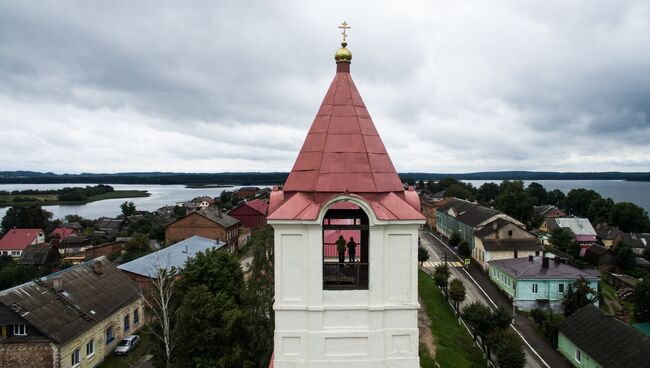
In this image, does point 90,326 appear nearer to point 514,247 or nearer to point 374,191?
point 374,191

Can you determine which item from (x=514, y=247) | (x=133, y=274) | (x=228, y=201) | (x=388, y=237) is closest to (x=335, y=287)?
(x=388, y=237)

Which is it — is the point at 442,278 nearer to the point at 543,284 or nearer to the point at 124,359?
the point at 543,284

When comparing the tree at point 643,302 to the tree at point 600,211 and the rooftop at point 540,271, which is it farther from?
the tree at point 600,211

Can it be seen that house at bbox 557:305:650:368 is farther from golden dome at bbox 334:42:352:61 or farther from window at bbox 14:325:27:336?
window at bbox 14:325:27:336

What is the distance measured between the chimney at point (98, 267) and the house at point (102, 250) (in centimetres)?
3501

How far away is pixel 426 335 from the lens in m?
29.9

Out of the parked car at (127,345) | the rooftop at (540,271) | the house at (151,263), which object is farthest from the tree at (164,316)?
the rooftop at (540,271)

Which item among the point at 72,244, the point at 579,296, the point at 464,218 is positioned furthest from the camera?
the point at 72,244

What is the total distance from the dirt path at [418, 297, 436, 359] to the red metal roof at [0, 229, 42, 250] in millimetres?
72057

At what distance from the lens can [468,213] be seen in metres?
70.0

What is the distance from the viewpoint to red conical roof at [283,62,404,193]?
971 centimetres

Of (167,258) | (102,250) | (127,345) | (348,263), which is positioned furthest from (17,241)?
(348,263)

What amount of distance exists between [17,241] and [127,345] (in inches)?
2365

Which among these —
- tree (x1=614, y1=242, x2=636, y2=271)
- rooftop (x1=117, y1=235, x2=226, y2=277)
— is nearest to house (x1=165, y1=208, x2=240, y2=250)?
rooftop (x1=117, y1=235, x2=226, y2=277)
